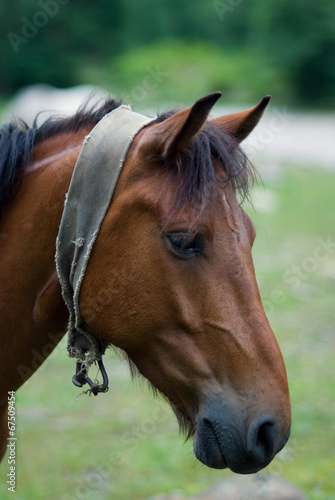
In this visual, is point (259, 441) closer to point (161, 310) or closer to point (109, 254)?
point (161, 310)

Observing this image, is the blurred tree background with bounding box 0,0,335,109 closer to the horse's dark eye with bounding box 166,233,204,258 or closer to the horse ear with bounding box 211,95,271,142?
the horse ear with bounding box 211,95,271,142

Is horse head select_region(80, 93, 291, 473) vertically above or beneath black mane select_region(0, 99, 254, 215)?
beneath

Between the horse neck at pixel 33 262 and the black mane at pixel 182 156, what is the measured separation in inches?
1.8

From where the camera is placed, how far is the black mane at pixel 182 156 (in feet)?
7.05

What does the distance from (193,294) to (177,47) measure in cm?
3298

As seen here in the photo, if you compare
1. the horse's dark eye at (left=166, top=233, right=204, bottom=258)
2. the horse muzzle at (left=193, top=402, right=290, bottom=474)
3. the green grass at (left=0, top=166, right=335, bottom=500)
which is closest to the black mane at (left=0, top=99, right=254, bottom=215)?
the horse's dark eye at (left=166, top=233, right=204, bottom=258)

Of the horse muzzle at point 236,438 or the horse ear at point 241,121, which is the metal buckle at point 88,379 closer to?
the horse muzzle at point 236,438

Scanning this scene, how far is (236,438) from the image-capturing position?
6.66 ft

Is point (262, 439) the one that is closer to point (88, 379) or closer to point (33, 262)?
point (88, 379)

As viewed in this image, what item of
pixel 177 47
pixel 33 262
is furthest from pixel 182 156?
pixel 177 47

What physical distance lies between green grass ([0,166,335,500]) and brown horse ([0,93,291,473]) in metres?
1.77

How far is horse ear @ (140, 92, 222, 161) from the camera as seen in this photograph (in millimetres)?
1987

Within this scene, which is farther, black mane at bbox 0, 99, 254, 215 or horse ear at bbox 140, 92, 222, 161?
black mane at bbox 0, 99, 254, 215

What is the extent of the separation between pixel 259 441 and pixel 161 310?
56 cm
